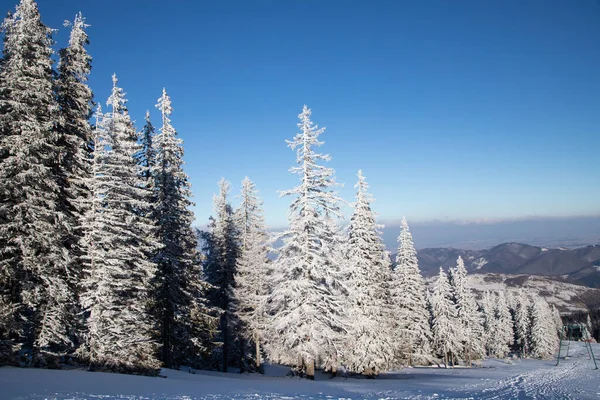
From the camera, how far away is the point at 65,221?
17.2 metres

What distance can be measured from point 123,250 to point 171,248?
4.51 m

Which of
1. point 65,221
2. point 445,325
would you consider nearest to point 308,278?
point 65,221

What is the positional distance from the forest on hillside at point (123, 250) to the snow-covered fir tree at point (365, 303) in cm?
10

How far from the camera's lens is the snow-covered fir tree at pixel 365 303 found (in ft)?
82.6

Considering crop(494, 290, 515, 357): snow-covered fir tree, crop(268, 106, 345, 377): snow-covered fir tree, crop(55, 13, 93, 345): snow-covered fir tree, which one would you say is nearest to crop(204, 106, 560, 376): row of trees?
crop(268, 106, 345, 377): snow-covered fir tree

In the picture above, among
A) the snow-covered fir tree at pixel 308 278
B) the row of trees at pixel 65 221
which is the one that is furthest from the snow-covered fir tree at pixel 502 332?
the row of trees at pixel 65 221

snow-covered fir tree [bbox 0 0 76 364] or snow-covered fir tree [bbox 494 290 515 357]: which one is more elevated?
snow-covered fir tree [bbox 0 0 76 364]

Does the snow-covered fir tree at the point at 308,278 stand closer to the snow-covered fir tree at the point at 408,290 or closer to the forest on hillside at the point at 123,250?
the forest on hillside at the point at 123,250

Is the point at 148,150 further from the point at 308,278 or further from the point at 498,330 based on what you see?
the point at 498,330

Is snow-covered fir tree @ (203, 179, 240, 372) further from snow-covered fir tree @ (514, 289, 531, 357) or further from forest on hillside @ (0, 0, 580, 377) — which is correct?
snow-covered fir tree @ (514, 289, 531, 357)

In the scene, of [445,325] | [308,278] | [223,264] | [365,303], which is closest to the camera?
[308,278]

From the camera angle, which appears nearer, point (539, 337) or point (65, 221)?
point (65, 221)

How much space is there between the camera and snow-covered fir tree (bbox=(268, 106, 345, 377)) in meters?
19.8

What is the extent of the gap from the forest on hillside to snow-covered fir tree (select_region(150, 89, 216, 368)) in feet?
0.26
